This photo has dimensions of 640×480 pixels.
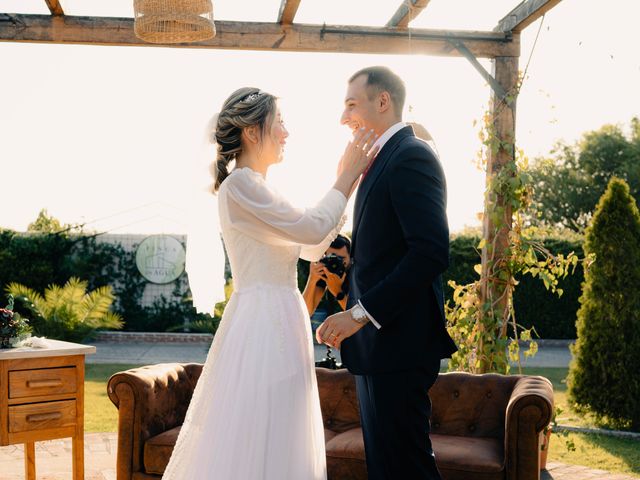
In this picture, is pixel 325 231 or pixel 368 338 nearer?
pixel 368 338

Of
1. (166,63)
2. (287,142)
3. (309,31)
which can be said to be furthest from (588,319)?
(287,142)

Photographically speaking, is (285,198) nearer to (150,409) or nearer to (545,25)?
(150,409)

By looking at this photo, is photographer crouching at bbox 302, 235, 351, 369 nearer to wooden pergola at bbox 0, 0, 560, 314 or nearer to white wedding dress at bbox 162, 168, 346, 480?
white wedding dress at bbox 162, 168, 346, 480

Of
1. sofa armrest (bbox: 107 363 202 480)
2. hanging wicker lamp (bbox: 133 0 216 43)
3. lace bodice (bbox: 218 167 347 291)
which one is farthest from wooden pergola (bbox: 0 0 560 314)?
lace bodice (bbox: 218 167 347 291)

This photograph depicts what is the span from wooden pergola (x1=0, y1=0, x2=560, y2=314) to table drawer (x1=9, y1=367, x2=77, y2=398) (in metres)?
2.34

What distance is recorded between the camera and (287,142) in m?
3.04

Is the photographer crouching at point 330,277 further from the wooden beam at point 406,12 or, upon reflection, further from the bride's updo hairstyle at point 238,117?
the wooden beam at point 406,12

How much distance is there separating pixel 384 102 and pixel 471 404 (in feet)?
6.86

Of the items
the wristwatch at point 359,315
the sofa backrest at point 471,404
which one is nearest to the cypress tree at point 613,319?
the sofa backrest at point 471,404

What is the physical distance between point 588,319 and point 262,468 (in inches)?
197

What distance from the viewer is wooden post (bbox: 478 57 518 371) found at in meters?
5.40

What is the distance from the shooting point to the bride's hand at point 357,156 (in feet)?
9.00

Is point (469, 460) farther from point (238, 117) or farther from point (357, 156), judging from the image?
point (238, 117)

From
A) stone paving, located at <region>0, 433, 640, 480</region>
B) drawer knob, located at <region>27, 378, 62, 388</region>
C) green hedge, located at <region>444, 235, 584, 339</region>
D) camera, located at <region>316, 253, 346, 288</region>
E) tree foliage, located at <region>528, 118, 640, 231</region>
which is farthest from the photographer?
tree foliage, located at <region>528, 118, 640, 231</region>
